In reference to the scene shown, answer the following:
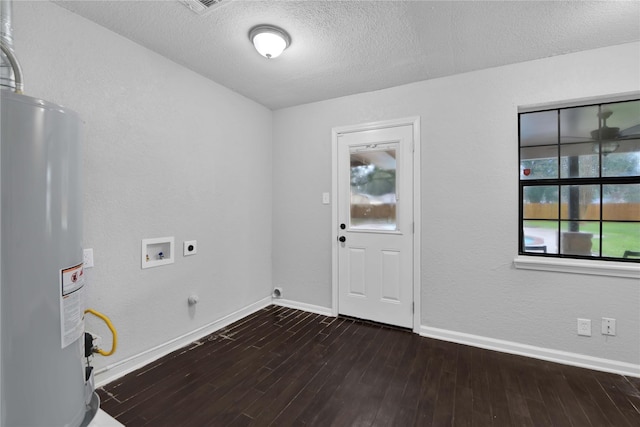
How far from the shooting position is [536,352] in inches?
88.9

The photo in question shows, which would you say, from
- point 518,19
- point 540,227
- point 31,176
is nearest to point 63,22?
point 31,176

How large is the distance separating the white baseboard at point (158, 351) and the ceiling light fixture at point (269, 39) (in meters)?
2.49

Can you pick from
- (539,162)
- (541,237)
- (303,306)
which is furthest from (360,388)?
(539,162)

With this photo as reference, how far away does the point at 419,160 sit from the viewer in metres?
→ 2.68

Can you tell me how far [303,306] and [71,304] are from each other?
2.50m

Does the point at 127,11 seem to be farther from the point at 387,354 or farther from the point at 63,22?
the point at 387,354

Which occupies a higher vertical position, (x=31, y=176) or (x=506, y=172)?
(x=506, y=172)

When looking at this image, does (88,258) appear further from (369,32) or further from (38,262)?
(369,32)

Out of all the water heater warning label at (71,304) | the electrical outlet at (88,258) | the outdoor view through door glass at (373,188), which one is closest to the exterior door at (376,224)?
the outdoor view through door glass at (373,188)

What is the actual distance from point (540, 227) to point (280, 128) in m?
2.94

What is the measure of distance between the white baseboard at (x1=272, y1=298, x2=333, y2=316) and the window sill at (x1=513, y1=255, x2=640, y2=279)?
195 centimetres

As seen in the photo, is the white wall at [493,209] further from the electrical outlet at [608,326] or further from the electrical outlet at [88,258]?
the electrical outlet at [88,258]

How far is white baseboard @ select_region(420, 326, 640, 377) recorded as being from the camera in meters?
2.04

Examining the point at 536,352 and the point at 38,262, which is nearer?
the point at 38,262
